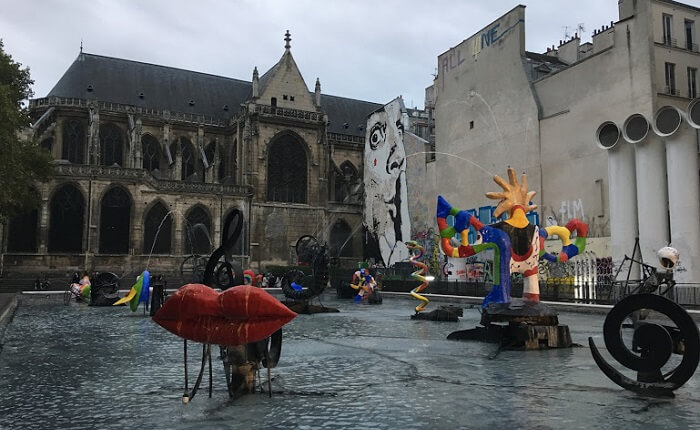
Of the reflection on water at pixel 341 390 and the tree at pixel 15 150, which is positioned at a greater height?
the tree at pixel 15 150

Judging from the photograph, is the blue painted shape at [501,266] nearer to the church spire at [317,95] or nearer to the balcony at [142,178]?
the balcony at [142,178]

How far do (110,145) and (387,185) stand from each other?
24073 millimetres

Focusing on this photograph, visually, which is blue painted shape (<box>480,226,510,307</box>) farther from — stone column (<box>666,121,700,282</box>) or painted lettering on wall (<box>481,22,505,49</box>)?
painted lettering on wall (<box>481,22,505,49</box>)

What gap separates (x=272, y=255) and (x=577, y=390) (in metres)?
44.6

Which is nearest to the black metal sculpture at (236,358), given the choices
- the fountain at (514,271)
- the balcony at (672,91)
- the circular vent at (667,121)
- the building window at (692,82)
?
the fountain at (514,271)

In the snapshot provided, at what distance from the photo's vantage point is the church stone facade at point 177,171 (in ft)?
134

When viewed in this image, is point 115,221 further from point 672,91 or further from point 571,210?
point 672,91

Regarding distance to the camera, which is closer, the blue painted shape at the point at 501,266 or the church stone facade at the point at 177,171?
the blue painted shape at the point at 501,266

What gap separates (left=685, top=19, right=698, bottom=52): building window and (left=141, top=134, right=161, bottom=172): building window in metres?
40.6

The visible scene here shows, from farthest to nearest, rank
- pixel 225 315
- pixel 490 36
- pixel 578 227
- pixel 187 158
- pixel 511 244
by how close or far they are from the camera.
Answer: pixel 187 158, pixel 490 36, pixel 578 227, pixel 511 244, pixel 225 315

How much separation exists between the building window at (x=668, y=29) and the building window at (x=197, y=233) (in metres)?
32.4

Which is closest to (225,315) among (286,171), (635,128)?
(635,128)

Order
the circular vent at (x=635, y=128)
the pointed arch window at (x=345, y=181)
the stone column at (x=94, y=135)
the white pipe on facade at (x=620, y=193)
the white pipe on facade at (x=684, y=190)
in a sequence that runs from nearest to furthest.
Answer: the white pipe on facade at (x=684, y=190), the circular vent at (x=635, y=128), the white pipe on facade at (x=620, y=193), the stone column at (x=94, y=135), the pointed arch window at (x=345, y=181)

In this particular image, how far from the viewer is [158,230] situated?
1722 inches
